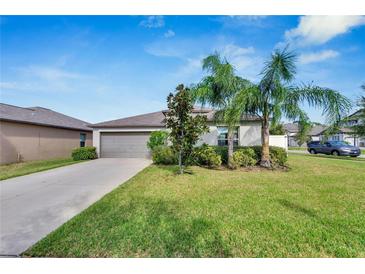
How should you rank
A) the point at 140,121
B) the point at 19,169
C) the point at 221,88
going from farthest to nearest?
the point at 140,121 < the point at 19,169 < the point at 221,88

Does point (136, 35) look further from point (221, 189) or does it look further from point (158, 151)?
point (221, 189)

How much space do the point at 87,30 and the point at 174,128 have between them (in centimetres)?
496

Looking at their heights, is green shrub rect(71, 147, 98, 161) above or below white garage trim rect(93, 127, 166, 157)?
below

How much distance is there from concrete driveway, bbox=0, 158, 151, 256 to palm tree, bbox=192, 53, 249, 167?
17.6 feet

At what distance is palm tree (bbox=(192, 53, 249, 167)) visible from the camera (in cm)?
890

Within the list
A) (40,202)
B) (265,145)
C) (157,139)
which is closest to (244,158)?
(265,145)

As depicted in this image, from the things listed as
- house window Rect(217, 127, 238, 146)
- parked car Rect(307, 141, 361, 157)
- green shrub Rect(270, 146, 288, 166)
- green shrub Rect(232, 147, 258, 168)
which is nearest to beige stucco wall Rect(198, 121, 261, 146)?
house window Rect(217, 127, 238, 146)

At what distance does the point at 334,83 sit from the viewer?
887cm

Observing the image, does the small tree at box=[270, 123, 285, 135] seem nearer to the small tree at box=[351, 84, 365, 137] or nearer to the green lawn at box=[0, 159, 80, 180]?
the small tree at box=[351, 84, 365, 137]

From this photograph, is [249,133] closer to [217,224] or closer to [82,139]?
[217,224]

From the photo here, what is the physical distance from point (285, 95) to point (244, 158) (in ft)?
11.6

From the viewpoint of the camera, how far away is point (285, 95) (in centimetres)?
854

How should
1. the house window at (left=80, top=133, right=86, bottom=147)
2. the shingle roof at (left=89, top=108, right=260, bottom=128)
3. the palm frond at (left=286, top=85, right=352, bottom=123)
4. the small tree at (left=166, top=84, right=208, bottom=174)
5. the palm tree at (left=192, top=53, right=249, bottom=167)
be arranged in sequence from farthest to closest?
1. the house window at (left=80, top=133, right=86, bottom=147)
2. the shingle roof at (left=89, top=108, right=260, bottom=128)
3. the palm tree at (left=192, top=53, right=249, bottom=167)
4. the palm frond at (left=286, top=85, right=352, bottom=123)
5. the small tree at (left=166, top=84, right=208, bottom=174)

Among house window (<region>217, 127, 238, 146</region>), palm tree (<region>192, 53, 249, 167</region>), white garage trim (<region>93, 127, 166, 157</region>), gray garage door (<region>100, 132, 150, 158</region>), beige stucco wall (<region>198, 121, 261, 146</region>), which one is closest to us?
palm tree (<region>192, 53, 249, 167</region>)
